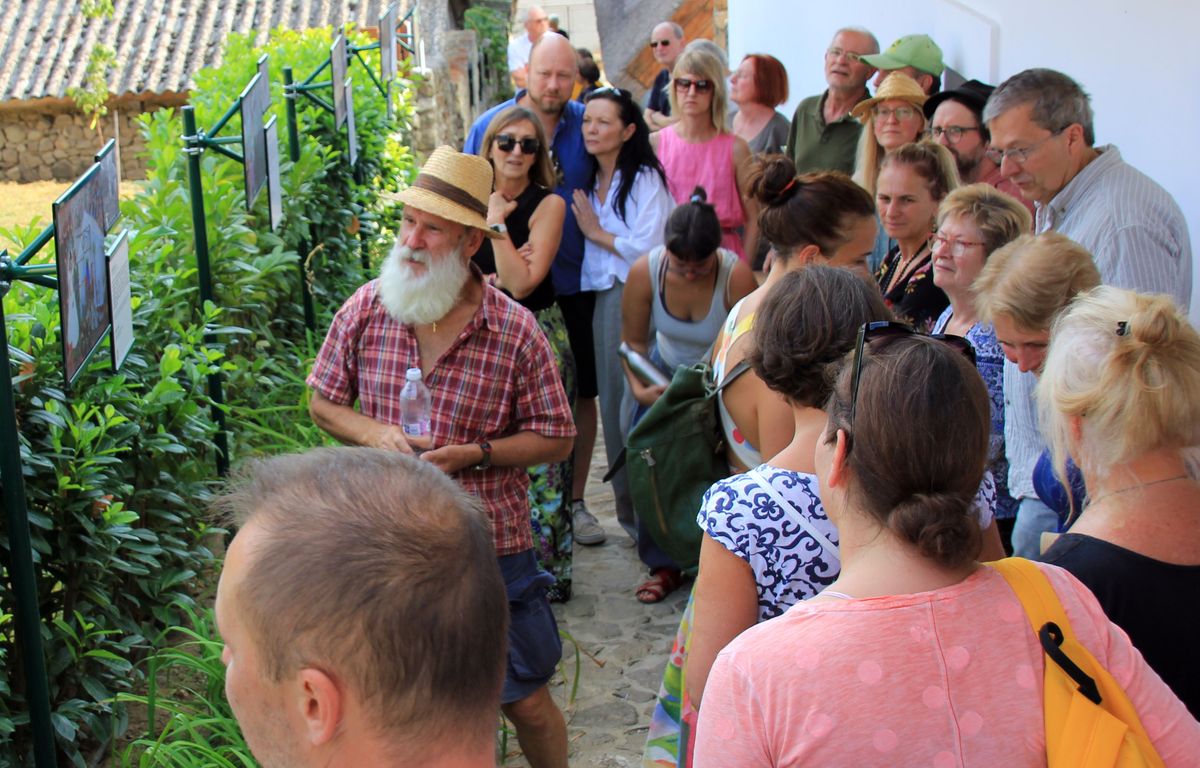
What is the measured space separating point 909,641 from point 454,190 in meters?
2.25

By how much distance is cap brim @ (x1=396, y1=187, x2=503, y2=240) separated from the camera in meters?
3.42

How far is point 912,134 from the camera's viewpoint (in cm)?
529

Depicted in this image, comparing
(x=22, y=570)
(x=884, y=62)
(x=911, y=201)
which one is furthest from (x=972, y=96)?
(x=22, y=570)

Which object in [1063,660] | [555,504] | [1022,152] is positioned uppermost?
[1022,152]

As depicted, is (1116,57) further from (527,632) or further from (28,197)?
(28,197)

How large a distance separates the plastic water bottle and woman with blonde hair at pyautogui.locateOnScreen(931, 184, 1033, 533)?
5.01ft

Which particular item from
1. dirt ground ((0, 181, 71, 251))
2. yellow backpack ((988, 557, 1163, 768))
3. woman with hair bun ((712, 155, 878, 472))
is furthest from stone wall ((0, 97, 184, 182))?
yellow backpack ((988, 557, 1163, 768))

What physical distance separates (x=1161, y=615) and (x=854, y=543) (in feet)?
2.05

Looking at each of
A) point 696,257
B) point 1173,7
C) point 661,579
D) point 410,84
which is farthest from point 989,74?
point 410,84

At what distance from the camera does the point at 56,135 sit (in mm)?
20484

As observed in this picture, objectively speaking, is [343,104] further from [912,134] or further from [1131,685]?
[1131,685]

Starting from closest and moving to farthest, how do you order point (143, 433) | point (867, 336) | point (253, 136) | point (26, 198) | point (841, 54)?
point (867, 336) → point (143, 433) → point (253, 136) → point (841, 54) → point (26, 198)

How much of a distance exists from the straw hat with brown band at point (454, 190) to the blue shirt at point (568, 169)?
154 centimetres

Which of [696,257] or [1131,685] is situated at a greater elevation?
[696,257]
